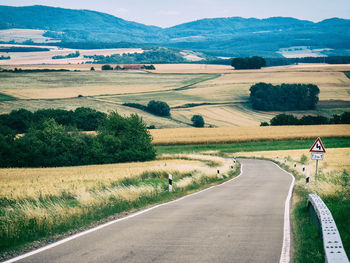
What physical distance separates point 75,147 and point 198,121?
40743 mm

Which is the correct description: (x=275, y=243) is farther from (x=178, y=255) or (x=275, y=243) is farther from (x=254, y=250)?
(x=178, y=255)

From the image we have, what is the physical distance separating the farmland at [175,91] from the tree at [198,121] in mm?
1156

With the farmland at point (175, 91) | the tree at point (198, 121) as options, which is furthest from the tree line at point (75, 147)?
the tree at point (198, 121)

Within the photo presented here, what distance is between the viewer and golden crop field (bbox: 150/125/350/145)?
203 ft

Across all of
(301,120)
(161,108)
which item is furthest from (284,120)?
(161,108)

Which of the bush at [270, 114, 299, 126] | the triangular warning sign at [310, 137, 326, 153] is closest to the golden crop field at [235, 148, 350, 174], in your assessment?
the triangular warning sign at [310, 137, 326, 153]

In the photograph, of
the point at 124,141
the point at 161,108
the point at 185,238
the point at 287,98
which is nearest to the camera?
the point at 185,238

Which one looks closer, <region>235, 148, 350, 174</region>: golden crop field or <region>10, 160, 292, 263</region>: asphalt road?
<region>10, 160, 292, 263</region>: asphalt road

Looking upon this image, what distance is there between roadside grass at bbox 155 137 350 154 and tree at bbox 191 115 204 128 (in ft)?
71.5

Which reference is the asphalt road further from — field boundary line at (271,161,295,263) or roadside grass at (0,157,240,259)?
roadside grass at (0,157,240,259)

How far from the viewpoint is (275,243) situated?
861 cm

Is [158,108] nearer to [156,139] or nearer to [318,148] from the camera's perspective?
[156,139]

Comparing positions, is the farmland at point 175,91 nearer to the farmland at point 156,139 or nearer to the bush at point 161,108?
the farmland at point 156,139

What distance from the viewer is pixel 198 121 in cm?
8294
